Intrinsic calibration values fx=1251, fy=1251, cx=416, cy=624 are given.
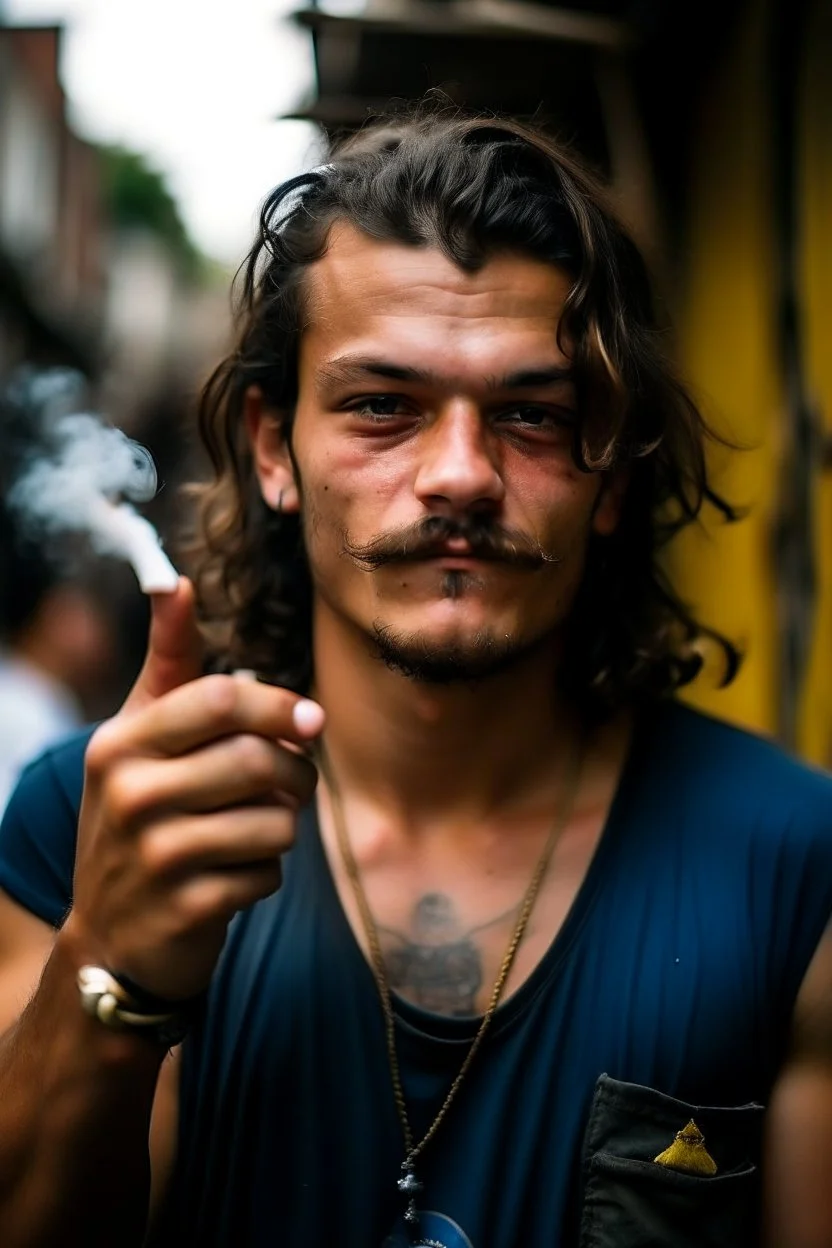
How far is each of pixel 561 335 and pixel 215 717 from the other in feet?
3.67

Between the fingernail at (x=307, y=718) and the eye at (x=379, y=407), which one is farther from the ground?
the eye at (x=379, y=407)

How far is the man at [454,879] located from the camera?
1895 millimetres

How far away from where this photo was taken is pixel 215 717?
145 centimetres

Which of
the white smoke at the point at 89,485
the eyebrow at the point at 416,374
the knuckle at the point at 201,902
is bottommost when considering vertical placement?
the knuckle at the point at 201,902

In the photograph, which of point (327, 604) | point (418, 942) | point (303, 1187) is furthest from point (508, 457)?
point (303, 1187)

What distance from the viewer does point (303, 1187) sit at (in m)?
1.96

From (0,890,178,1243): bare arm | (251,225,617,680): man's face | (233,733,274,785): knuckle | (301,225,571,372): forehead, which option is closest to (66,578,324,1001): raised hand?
(233,733,274,785): knuckle

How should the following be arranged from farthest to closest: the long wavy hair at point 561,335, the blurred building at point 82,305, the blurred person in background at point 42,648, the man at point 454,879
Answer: the blurred building at point 82,305 → the blurred person in background at point 42,648 → the long wavy hair at point 561,335 → the man at point 454,879

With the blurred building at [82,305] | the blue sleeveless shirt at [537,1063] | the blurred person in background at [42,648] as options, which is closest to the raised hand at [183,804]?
the blue sleeveless shirt at [537,1063]

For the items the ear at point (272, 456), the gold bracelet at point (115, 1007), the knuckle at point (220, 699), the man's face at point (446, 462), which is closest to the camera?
the knuckle at point (220, 699)

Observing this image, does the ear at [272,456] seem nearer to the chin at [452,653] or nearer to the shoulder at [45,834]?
the chin at [452,653]

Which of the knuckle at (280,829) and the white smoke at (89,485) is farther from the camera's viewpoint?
the white smoke at (89,485)

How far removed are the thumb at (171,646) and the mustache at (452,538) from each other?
63 cm

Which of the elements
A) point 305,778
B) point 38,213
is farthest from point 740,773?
point 38,213
